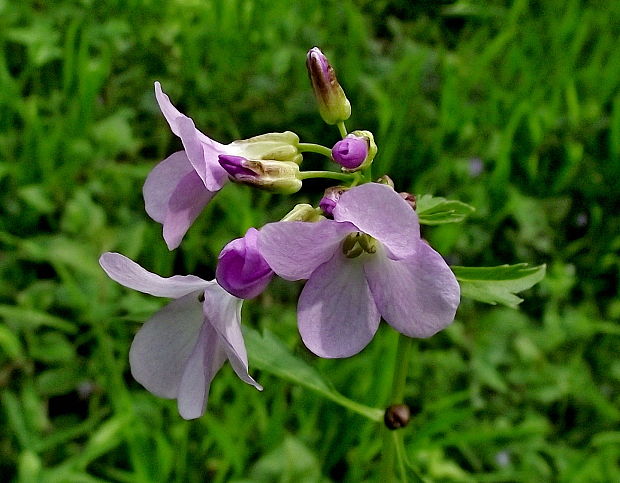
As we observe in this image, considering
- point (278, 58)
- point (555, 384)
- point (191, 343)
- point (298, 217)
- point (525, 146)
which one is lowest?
point (555, 384)

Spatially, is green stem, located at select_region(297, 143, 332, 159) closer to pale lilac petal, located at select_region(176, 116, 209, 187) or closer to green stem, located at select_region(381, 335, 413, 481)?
pale lilac petal, located at select_region(176, 116, 209, 187)

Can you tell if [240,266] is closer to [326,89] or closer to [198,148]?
[198,148]

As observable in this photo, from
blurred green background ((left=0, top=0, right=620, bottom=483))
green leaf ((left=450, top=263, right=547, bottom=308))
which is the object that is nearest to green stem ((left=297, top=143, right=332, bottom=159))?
green leaf ((left=450, top=263, right=547, bottom=308))

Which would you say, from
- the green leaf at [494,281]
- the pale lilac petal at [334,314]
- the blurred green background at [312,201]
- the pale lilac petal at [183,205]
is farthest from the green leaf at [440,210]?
the blurred green background at [312,201]

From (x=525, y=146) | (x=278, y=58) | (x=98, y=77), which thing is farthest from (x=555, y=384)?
(x=98, y=77)

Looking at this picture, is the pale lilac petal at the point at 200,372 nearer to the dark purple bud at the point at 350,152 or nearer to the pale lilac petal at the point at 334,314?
the pale lilac petal at the point at 334,314

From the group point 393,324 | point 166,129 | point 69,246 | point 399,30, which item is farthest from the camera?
point 399,30

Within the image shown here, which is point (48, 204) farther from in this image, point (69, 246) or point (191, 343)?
point (191, 343)
